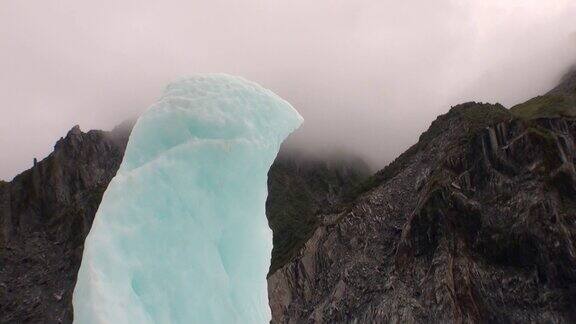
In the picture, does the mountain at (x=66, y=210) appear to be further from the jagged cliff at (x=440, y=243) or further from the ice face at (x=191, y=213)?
the ice face at (x=191, y=213)

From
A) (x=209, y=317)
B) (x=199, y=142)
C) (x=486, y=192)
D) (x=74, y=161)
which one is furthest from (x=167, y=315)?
(x=74, y=161)

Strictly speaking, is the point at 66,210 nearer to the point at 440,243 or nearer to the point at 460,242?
the point at 440,243

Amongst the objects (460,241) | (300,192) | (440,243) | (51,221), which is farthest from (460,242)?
(51,221)

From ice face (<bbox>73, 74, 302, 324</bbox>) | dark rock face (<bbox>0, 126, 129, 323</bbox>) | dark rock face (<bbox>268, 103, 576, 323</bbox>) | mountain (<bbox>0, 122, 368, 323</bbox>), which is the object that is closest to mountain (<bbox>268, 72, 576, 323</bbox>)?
dark rock face (<bbox>268, 103, 576, 323</bbox>)

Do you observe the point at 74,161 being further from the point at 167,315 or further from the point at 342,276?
the point at 167,315

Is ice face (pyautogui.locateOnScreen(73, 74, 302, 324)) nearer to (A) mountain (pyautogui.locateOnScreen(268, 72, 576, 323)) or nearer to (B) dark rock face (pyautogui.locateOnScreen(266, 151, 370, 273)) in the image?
(A) mountain (pyautogui.locateOnScreen(268, 72, 576, 323))

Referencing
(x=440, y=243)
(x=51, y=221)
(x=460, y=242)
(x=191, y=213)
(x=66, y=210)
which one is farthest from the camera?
(x=51, y=221)

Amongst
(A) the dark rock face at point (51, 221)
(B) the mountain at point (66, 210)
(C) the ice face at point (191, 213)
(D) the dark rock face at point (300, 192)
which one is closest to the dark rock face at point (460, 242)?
(D) the dark rock face at point (300, 192)
